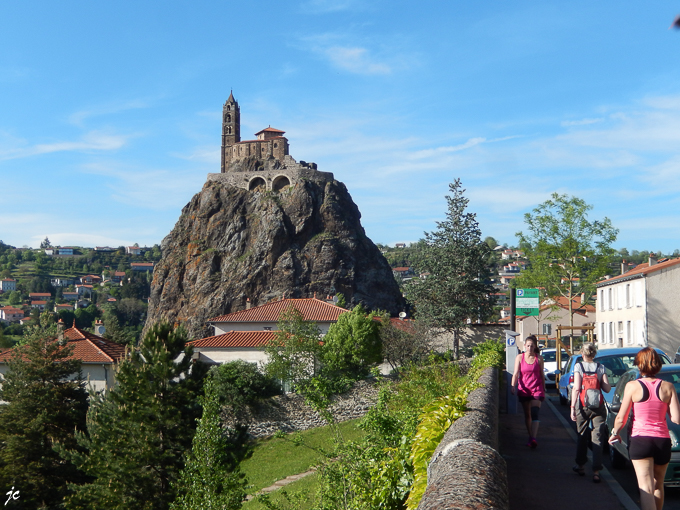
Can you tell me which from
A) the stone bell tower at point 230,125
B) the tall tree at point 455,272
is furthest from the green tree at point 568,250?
the stone bell tower at point 230,125

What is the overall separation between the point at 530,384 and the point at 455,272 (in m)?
33.5

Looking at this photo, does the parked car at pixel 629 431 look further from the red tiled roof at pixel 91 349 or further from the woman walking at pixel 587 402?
the red tiled roof at pixel 91 349

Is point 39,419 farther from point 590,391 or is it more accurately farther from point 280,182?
point 280,182

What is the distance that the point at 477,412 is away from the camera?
6789 mm

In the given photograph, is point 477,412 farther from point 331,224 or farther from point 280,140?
point 280,140

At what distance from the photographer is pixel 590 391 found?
8586 mm

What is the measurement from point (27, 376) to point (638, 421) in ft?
94.2

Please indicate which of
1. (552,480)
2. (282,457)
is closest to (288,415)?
(282,457)

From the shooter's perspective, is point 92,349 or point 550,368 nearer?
point 550,368

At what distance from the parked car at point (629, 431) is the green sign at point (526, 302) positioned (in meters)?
6.20

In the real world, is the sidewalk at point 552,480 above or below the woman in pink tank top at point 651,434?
below

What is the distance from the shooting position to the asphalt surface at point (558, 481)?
285 inches

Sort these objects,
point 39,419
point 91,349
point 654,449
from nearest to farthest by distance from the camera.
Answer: point 654,449
point 39,419
point 91,349

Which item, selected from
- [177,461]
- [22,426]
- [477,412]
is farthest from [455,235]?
[477,412]
